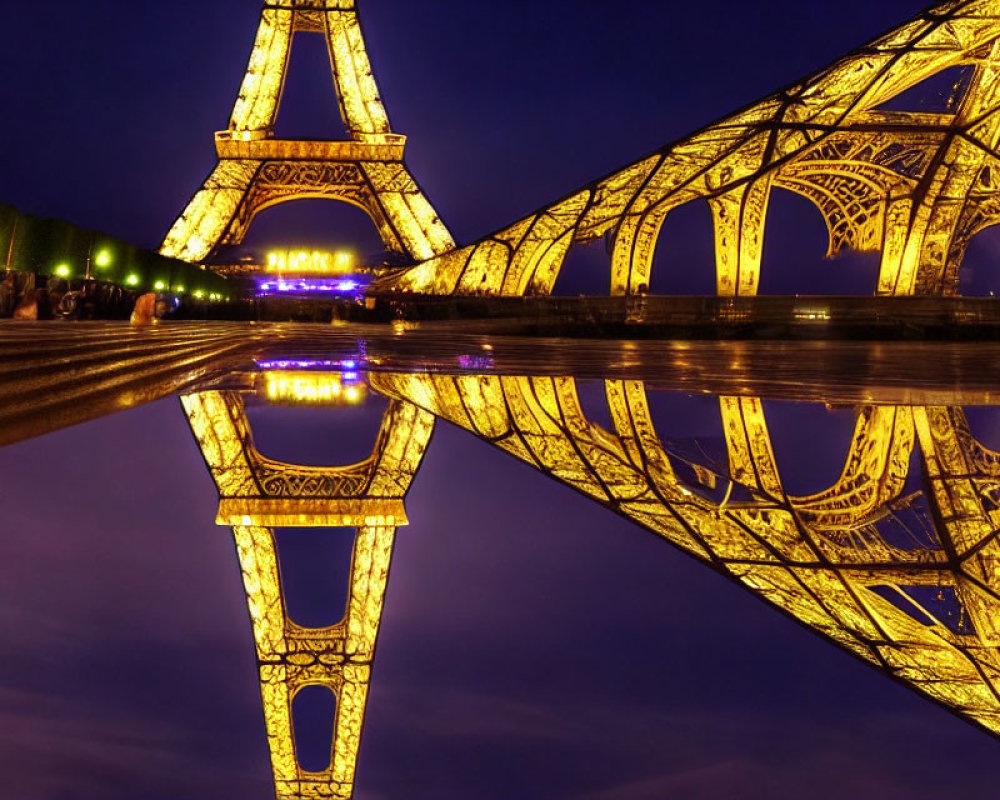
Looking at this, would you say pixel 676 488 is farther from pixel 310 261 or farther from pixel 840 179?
pixel 310 261

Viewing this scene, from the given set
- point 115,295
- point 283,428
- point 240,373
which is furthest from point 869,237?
point 283,428

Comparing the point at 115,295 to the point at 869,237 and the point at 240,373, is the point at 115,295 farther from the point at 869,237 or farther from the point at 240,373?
the point at 869,237

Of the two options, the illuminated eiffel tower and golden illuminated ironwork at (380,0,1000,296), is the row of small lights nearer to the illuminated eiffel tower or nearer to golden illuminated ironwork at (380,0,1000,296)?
golden illuminated ironwork at (380,0,1000,296)

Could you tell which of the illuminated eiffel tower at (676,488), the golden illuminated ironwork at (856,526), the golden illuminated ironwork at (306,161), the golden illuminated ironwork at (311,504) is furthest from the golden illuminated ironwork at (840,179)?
the golden illuminated ironwork at (311,504)

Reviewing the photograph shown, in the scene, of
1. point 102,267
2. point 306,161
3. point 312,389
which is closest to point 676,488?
point 312,389

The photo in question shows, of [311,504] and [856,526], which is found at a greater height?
[311,504]

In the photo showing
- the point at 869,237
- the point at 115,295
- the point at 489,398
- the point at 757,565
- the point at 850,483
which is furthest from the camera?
the point at 869,237
